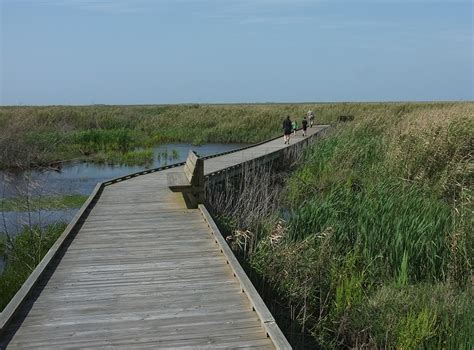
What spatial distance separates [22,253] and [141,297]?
491 cm

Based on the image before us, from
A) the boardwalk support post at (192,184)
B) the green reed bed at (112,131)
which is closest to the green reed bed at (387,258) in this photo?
the boardwalk support post at (192,184)

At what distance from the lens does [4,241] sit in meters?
9.96

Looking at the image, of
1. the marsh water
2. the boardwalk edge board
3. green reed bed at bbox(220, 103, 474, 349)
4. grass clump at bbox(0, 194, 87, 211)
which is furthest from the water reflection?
the boardwalk edge board

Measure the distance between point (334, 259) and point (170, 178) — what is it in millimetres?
3464

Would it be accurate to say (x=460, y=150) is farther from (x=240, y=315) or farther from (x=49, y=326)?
(x=49, y=326)

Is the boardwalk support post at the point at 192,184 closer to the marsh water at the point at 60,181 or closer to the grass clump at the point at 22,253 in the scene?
the grass clump at the point at 22,253

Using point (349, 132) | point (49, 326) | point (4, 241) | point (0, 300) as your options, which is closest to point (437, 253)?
point (49, 326)

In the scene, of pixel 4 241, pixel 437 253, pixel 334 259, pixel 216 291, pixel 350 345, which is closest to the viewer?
pixel 216 291

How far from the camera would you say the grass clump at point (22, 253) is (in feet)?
24.9

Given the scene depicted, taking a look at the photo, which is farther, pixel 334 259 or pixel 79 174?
pixel 79 174

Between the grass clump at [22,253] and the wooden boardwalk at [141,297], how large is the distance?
1.08 meters

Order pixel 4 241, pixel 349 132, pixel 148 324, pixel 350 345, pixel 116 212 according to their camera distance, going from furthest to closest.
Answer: pixel 349 132 < pixel 4 241 < pixel 116 212 < pixel 350 345 < pixel 148 324

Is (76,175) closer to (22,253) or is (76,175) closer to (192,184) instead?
(22,253)

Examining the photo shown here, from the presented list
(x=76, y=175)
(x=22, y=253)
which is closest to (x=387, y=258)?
(x=22, y=253)
